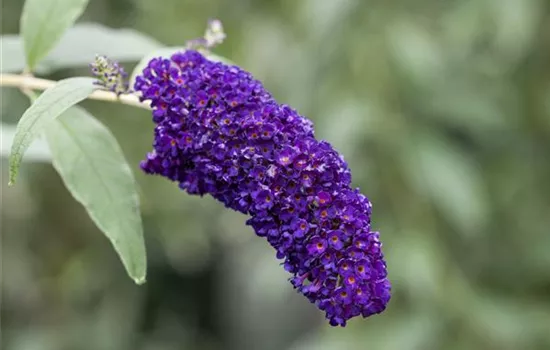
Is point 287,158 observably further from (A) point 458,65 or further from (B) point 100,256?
(B) point 100,256

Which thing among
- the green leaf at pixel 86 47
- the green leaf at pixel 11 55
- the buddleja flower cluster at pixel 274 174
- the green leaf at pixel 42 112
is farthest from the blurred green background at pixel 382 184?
the green leaf at pixel 42 112

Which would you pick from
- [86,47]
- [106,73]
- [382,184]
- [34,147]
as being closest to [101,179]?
[106,73]

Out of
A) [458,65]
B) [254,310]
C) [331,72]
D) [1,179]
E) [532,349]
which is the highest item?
[458,65]

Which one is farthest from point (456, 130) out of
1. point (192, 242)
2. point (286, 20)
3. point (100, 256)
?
point (100, 256)

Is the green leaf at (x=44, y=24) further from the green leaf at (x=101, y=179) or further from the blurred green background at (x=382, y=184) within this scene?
the blurred green background at (x=382, y=184)

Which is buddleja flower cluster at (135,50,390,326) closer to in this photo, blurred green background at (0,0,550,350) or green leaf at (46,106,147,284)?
green leaf at (46,106,147,284)

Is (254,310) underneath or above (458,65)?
underneath
